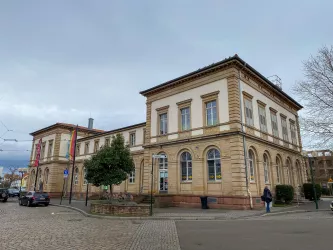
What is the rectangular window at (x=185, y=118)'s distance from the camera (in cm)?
2342

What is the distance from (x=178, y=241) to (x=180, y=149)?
14.9 m

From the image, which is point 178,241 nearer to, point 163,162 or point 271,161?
point 163,162

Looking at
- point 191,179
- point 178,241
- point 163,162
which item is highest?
point 163,162

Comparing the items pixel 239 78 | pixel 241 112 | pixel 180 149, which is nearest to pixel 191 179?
pixel 180 149

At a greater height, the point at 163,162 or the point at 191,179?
the point at 163,162

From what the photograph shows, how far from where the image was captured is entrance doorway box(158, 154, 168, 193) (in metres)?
24.0

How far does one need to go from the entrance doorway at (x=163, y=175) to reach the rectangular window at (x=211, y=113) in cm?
572

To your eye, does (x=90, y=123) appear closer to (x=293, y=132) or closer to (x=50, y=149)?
(x=50, y=149)

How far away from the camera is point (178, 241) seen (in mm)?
8250

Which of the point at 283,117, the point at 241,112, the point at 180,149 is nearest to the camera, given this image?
the point at 241,112

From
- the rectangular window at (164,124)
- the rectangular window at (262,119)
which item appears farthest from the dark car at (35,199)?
the rectangular window at (262,119)

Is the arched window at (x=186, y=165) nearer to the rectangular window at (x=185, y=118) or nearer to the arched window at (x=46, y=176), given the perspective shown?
the rectangular window at (x=185, y=118)

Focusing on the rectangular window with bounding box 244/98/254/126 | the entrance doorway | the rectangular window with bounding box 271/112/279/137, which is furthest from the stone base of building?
the rectangular window with bounding box 271/112/279/137

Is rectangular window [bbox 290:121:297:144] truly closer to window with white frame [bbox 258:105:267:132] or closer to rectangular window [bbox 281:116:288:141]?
rectangular window [bbox 281:116:288:141]
